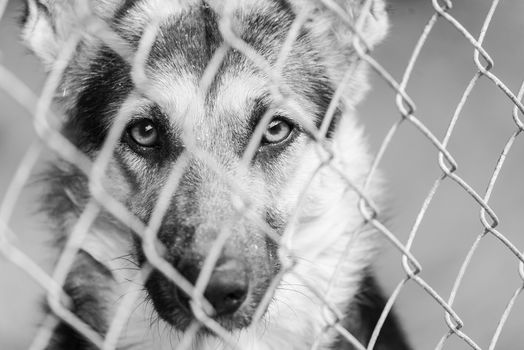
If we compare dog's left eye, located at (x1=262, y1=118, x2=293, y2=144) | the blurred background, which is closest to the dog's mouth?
dog's left eye, located at (x1=262, y1=118, x2=293, y2=144)

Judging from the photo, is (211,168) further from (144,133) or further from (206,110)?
(144,133)

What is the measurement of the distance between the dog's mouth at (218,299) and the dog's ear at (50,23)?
95 cm

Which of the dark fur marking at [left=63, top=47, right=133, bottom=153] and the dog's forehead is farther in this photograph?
the dark fur marking at [left=63, top=47, right=133, bottom=153]

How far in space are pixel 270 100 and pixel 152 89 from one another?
0.42m

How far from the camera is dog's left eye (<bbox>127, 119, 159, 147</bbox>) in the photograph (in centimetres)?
242

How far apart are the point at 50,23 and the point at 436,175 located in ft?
8.82

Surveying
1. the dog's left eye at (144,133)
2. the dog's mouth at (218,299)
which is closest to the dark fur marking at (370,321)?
the dog's mouth at (218,299)

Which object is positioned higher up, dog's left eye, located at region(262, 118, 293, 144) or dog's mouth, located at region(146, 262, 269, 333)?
dog's left eye, located at region(262, 118, 293, 144)

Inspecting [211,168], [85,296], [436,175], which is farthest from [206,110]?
[436,175]

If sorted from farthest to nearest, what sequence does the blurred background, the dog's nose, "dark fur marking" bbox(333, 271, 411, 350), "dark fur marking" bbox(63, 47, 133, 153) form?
1. the blurred background
2. "dark fur marking" bbox(333, 271, 411, 350)
3. "dark fur marking" bbox(63, 47, 133, 153)
4. the dog's nose

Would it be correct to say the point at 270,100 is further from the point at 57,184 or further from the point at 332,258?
the point at 57,184

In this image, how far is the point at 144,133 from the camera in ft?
8.07

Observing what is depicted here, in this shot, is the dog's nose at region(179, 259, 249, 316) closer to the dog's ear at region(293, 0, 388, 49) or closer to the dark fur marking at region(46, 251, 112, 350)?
the dark fur marking at region(46, 251, 112, 350)

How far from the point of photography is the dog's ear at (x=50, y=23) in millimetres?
2365
